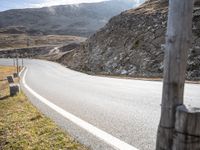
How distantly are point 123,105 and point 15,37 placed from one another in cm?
17162

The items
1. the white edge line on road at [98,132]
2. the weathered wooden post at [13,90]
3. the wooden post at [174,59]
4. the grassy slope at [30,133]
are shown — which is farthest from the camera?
the weathered wooden post at [13,90]

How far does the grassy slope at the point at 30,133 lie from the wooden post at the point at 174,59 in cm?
280

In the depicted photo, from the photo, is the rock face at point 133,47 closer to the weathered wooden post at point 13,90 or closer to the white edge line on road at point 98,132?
the weathered wooden post at point 13,90

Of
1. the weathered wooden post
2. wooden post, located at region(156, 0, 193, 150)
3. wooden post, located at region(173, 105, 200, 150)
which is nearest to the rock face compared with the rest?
the weathered wooden post

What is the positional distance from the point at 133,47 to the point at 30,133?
3359 cm

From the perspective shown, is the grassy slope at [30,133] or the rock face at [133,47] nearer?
the grassy slope at [30,133]

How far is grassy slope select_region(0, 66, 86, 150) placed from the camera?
245 inches

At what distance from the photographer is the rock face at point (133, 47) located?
3337cm

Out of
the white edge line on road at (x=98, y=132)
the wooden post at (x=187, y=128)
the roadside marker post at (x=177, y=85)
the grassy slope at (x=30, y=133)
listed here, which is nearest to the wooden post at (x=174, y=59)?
the roadside marker post at (x=177, y=85)

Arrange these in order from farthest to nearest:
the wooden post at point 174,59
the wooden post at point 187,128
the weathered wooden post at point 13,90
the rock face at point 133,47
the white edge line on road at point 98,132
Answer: the rock face at point 133,47 < the weathered wooden post at point 13,90 < the white edge line on road at point 98,132 < the wooden post at point 174,59 < the wooden post at point 187,128

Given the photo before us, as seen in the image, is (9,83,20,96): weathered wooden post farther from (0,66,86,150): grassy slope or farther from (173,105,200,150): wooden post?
(173,105,200,150): wooden post

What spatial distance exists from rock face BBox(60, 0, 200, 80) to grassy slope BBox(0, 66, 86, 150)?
816 inches

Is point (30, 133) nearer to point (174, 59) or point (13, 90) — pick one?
point (174, 59)

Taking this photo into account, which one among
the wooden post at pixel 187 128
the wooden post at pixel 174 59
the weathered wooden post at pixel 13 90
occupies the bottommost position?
the weathered wooden post at pixel 13 90
